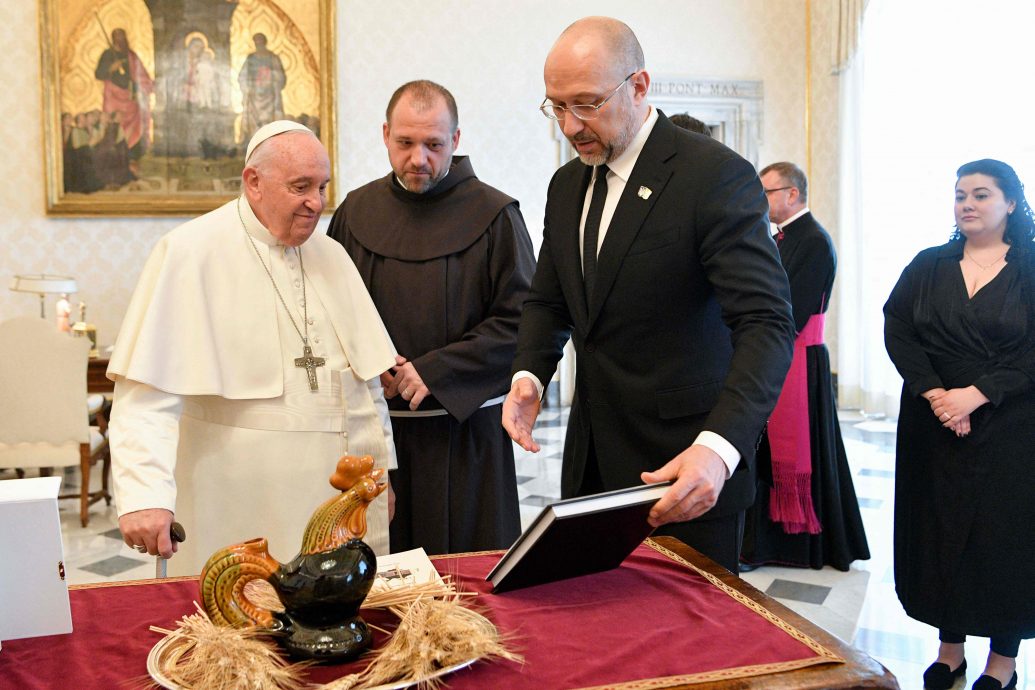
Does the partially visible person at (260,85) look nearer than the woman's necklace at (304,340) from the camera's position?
No

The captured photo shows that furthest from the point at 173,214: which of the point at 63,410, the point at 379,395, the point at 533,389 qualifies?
the point at 533,389

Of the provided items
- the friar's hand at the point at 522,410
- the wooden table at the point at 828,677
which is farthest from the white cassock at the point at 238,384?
the wooden table at the point at 828,677

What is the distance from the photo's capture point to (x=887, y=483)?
675 cm

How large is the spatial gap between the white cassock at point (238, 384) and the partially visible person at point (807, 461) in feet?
8.72

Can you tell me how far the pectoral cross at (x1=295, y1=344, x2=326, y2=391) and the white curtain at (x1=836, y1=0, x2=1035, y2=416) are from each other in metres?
7.02

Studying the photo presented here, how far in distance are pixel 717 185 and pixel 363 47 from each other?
777cm

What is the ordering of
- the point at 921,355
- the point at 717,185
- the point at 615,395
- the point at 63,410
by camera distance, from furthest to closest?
the point at 63,410 < the point at 921,355 < the point at 615,395 < the point at 717,185

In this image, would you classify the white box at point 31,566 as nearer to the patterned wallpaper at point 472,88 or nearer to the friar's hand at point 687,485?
the friar's hand at point 687,485

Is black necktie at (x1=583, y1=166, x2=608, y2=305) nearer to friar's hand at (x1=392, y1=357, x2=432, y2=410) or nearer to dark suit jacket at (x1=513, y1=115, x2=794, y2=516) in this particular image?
dark suit jacket at (x1=513, y1=115, x2=794, y2=516)

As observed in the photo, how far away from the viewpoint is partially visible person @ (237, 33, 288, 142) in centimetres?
891

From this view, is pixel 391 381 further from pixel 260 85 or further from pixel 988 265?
pixel 260 85

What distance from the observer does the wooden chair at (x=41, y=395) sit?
18.1ft

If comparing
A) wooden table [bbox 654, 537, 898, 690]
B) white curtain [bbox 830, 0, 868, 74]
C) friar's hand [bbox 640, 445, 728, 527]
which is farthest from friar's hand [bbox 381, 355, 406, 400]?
white curtain [bbox 830, 0, 868, 74]

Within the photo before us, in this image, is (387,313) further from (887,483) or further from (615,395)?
(887,483)
